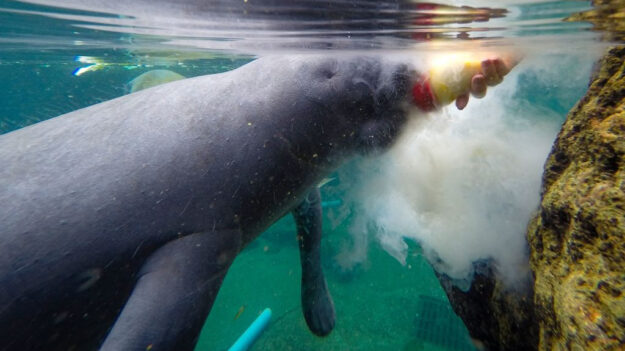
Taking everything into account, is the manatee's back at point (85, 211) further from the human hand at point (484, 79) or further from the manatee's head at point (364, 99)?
the human hand at point (484, 79)

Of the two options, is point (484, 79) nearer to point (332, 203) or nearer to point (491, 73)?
point (491, 73)

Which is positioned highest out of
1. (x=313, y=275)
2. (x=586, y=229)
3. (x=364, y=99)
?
(x=364, y=99)

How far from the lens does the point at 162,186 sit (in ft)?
7.53

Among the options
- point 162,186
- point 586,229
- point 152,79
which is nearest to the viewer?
point 586,229

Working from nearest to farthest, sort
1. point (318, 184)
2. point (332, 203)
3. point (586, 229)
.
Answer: point (586, 229)
point (318, 184)
point (332, 203)

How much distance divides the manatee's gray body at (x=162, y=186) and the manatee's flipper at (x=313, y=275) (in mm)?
1315

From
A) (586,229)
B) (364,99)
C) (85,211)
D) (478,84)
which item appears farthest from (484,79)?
(85,211)

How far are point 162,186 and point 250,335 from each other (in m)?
4.11

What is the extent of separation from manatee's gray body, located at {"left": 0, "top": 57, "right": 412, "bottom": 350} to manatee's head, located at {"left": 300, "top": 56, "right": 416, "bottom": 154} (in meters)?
0.01

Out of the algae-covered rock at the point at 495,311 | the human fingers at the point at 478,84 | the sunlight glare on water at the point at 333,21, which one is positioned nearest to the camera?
→ the algae-covered rock at the point at 495,311

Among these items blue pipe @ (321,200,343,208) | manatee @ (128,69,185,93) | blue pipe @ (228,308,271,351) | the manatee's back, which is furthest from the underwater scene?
blue pipe @ (321,200,343,208)

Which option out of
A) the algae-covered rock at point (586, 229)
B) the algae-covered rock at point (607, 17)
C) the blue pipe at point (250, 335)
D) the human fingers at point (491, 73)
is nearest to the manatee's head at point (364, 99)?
the human fingers at point (491, 73)

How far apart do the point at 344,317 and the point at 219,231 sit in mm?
5747

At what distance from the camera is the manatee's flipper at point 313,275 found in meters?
4.25
